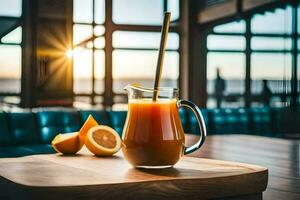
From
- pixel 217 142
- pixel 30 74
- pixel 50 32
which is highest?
pixel 50 32

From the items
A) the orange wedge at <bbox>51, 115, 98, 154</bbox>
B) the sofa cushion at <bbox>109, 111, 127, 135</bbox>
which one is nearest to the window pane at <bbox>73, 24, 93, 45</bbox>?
the sofa cushion at <bbox>109, 111, 127, 135</bbox>

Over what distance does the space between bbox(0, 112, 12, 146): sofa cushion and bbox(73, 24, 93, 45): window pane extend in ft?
9.82

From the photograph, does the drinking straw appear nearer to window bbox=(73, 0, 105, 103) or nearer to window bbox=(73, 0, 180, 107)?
window bbox=(73, 0, 180, 107)

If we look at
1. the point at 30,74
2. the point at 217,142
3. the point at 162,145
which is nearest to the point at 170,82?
the point at 30,74

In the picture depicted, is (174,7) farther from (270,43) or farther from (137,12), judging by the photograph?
(270,43)

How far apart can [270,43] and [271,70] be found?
42cm

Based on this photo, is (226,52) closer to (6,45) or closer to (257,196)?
(6,45)

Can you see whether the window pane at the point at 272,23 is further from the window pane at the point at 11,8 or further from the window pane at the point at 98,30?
the window pane at the point at 11,8

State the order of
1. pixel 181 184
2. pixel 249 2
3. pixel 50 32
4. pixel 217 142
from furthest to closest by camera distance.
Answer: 1. pixel 50 32
2. pixel 249 2
3. pixel 217 142
4. pixel 181 184

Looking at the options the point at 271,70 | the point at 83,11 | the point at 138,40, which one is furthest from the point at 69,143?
the point at 271,70

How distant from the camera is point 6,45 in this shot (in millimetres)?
6449

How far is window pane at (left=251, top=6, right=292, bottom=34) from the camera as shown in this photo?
7473 mm

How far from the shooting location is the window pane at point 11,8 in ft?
21.2

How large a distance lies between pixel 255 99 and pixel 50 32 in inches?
128
